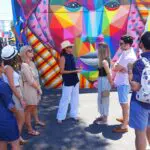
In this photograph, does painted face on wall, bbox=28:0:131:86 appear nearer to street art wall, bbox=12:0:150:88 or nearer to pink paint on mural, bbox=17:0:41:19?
street art wall, bbox=12:0:150:88

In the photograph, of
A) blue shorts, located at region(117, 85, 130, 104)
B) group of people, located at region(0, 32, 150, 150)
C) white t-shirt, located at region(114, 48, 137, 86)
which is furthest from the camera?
blue shorts, located at region(117, 85, 130, 104)

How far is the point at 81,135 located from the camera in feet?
20.1

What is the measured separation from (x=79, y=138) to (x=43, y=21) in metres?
4.56

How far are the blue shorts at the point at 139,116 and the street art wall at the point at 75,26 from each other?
5449 millimetres

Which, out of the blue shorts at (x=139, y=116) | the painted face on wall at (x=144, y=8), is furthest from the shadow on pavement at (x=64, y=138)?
the painted face on wall at (x=144, y=8)

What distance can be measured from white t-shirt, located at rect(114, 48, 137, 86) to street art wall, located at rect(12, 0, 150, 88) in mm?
3757

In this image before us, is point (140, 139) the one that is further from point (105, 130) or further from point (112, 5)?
point (112, 5)

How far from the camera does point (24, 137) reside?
235 inches

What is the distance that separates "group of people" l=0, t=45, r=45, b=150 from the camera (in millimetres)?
3807

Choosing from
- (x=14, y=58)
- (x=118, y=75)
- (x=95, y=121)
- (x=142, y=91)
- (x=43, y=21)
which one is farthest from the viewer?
(x=43, y=21)

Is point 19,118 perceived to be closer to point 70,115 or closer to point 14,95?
point 14,95

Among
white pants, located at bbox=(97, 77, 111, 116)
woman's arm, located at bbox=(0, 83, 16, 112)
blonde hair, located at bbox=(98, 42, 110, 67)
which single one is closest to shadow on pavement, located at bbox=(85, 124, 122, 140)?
white pants, located at bbox=(97, 77, 111, 116)

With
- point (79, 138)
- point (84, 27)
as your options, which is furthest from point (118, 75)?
point (84, 27)

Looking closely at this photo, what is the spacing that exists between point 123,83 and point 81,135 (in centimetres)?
125
